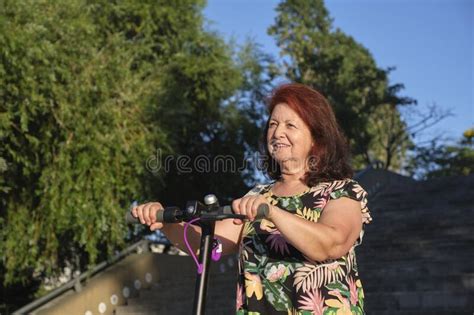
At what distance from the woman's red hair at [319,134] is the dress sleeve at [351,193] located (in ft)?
0.26

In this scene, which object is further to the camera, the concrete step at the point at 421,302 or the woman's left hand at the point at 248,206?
the concrete step at the point at 421,302

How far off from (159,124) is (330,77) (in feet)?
42.7

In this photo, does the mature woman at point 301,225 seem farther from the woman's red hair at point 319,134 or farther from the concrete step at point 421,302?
the concrete step at point 421,302

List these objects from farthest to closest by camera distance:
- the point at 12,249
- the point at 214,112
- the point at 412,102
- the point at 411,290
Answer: the point at 412,102
the point at 214,112
the point at 12,249
the point at 411,290

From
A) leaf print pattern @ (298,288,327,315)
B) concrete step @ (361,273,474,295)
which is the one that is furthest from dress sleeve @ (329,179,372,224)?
concrete step @ (361,273,474,295)

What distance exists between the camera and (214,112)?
13.6 metres

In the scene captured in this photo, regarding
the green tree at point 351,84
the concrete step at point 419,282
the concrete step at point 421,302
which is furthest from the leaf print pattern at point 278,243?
the green tree at point 351,84

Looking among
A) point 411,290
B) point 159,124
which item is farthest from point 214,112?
point 411,290

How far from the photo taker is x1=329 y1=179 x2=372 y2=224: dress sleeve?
227 centimetres

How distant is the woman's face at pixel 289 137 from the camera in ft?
7.92

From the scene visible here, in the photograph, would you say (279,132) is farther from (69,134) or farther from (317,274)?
(69,134)

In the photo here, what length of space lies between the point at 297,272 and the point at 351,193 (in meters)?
0.30

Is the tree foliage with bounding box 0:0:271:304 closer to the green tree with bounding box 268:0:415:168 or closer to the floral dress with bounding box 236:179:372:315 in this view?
the floral dress with bounding box 236:179:372:315

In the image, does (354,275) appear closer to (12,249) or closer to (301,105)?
(301,105)
